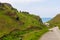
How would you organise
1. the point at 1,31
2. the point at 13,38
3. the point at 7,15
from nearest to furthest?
the point at 13,38, the point at 1,31, the point at 7,15

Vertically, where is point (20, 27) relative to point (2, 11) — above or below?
below

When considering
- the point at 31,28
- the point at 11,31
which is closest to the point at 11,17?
the point at 31,28

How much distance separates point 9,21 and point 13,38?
1483cm

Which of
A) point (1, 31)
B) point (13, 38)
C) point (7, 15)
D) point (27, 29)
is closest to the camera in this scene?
point (13, 38)

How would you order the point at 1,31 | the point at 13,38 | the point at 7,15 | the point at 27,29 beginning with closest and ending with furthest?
the point at 13,38 → the point at 1,31 → the point at 27,29 → the point at 7,15

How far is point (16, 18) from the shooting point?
65562 millimetres

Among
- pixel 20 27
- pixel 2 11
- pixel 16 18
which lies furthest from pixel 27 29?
pixel 2 11

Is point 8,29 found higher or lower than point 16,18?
lower

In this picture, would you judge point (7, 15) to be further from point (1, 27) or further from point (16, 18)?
point (1, 27)

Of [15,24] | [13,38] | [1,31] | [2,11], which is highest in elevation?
[2,11]

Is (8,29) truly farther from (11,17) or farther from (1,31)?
(11,17)

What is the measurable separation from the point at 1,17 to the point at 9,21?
2.86m

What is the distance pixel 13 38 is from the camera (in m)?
47.1

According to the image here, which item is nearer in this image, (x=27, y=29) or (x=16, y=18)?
(x=27, y=29)
